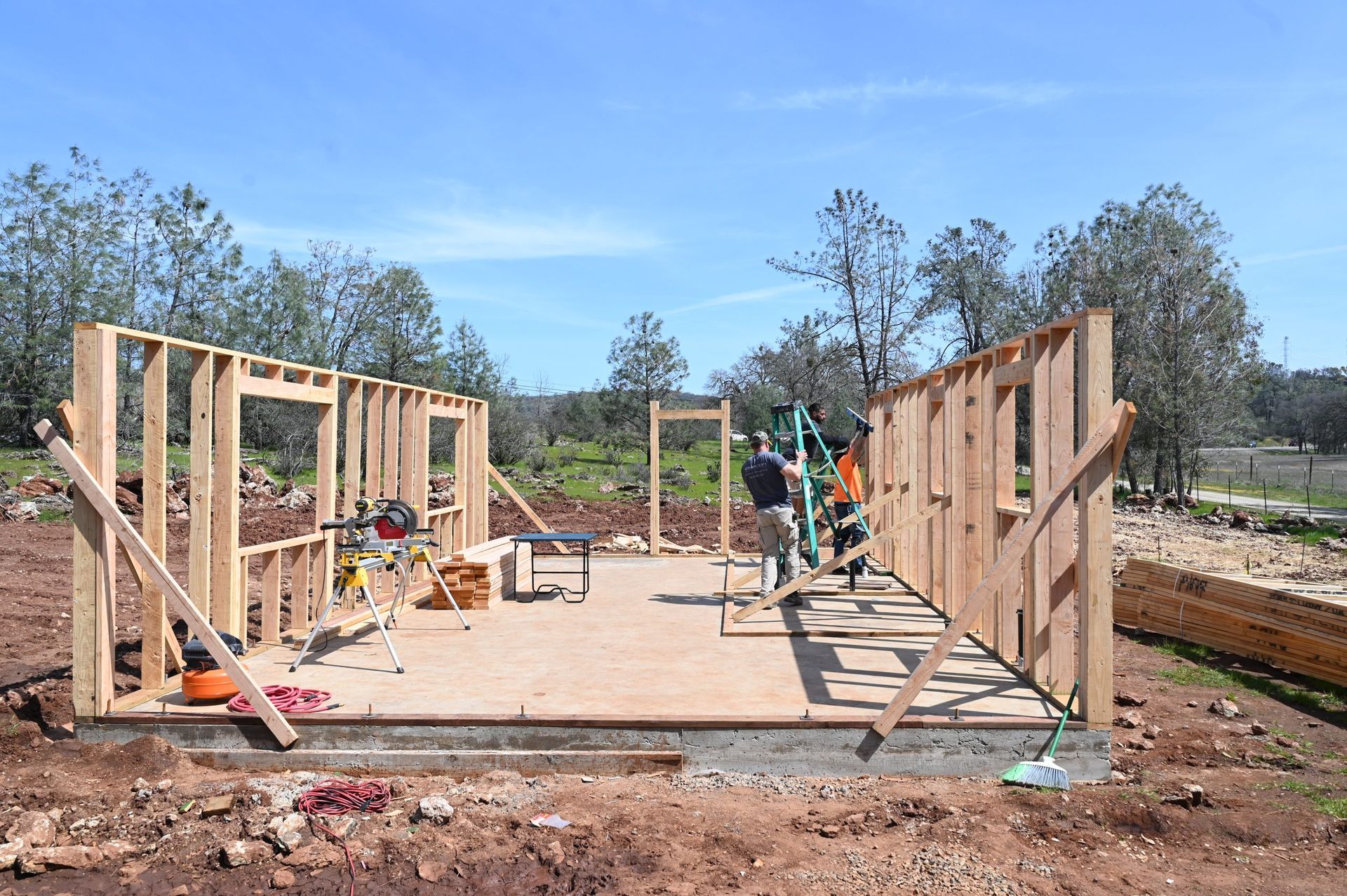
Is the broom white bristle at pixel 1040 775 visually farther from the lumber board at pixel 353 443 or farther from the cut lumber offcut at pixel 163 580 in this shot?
the lumber board at pixel 353 443

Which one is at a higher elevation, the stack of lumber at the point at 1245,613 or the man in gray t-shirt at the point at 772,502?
the man in gray t-shirt at the point at 772,502

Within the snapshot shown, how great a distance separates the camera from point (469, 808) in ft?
14.8

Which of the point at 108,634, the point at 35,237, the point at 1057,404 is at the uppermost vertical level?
the point at 35,237

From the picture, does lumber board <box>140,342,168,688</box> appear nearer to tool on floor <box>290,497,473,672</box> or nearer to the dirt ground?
the dirt ground

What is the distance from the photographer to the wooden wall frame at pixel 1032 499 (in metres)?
5.10

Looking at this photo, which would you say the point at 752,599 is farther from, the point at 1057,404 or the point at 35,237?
the point at 35,237

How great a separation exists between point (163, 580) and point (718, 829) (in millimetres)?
3431

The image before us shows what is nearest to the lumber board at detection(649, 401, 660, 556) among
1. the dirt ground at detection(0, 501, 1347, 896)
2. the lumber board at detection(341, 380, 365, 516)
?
the lumber board at detection(341, 380, 365, 516)

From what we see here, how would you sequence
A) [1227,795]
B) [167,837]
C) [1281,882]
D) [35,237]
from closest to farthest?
[1281,882] < [167,837] < [1227,795] < [35,237]

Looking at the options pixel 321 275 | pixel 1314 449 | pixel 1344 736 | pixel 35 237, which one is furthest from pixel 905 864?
pixel 1314 449

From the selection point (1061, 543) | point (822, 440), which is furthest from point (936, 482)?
point (1061, 543)

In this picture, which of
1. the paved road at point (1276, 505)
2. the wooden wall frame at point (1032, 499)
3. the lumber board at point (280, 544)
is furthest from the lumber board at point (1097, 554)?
the paved road at point (1276, 505)

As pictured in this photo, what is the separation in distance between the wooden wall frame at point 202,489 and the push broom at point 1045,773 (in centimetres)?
512

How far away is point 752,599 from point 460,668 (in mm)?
3899
